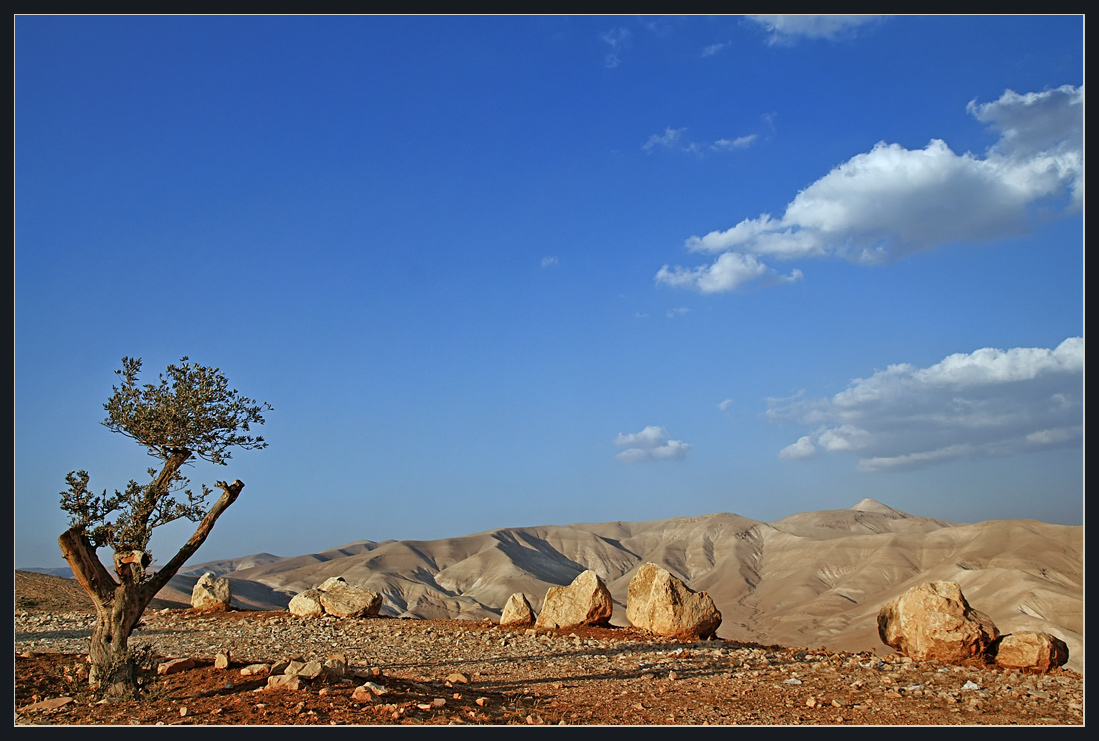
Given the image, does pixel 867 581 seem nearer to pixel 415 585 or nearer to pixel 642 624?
pixel 415 585

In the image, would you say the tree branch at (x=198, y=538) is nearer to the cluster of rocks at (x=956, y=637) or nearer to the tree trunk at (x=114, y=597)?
the tree trunk at (x=114, y=597)

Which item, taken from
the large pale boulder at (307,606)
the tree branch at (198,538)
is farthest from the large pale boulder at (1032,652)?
the large pale boulder at (307,606)

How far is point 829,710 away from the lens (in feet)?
37.0

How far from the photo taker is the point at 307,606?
2353 cm

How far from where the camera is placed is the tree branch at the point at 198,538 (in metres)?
12.1

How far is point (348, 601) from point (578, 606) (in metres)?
7.52

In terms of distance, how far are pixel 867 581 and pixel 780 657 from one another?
104287 mm

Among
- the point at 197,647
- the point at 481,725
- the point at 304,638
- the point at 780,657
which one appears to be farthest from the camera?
the point at 304,638

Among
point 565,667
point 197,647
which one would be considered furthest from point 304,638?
point 565,667

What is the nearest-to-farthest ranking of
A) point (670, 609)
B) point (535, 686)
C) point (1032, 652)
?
point (535, 686) < point (1032, 652) < point (670, 609)

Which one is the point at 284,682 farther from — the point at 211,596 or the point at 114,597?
the point at 211,596

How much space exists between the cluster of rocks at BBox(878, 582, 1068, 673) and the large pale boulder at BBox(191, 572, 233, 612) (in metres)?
19.7

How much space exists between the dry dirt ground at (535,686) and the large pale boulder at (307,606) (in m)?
3.09

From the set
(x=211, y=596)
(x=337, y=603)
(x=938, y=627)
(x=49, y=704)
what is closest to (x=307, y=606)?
(x=337, y=603)
